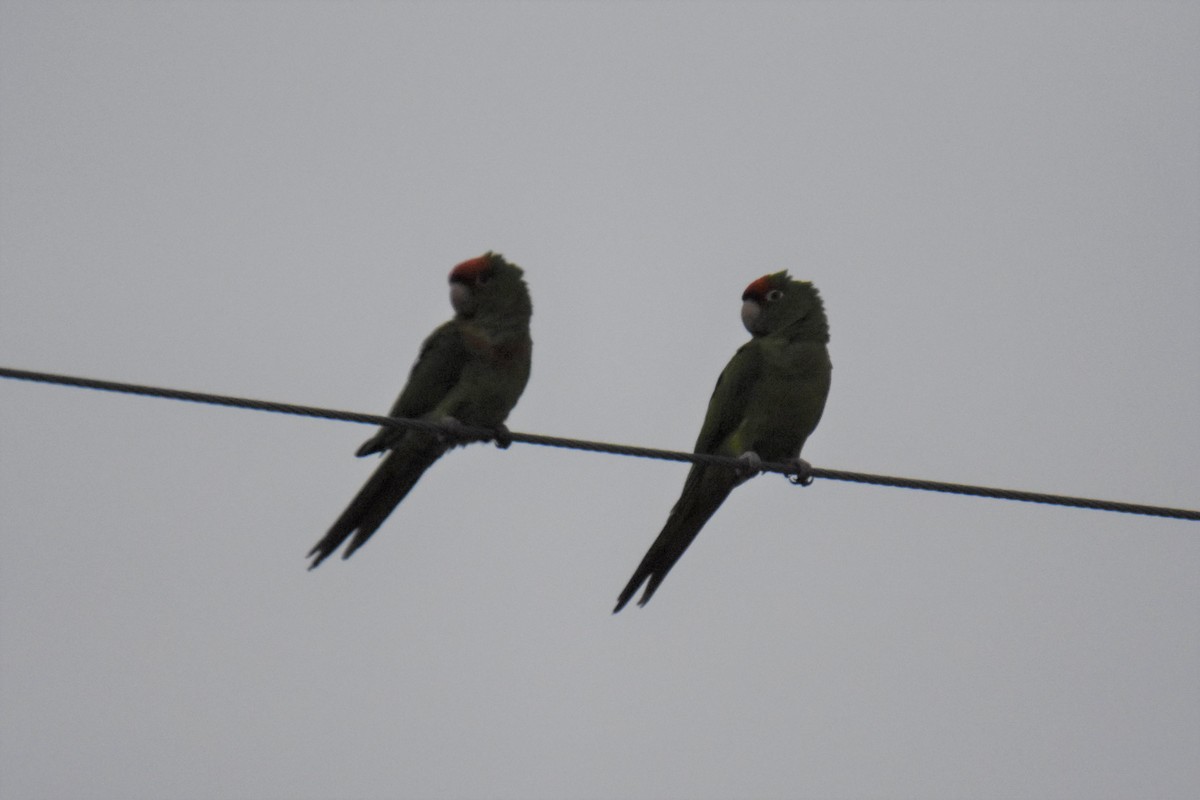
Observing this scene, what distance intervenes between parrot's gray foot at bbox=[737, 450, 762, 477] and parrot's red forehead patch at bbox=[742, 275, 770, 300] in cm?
109

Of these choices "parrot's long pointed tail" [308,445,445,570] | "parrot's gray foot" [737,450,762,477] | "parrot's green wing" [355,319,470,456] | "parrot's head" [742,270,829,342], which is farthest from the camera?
"parrot's head" [742,270,829,342]

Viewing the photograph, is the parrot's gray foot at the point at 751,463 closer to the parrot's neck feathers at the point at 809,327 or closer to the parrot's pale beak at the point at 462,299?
the parrot's neck feathers at the point at 809,327

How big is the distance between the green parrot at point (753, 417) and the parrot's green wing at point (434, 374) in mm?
1307

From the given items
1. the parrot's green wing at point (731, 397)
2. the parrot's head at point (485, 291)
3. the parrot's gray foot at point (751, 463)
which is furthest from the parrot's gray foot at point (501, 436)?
the parrot's gray foot at point (751, 463)


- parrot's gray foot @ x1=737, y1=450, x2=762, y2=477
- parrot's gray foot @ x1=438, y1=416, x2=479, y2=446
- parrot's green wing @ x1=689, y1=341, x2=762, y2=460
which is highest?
parrot's green wing @ x1=689, y1=341, x2=762, y2=460

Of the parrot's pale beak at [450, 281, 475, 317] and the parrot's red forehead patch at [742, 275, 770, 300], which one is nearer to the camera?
the parrot's pale beak at [450, 281, 475, 317]

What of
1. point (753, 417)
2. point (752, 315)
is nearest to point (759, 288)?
point (752, 315)

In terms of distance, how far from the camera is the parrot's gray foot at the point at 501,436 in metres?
6.69

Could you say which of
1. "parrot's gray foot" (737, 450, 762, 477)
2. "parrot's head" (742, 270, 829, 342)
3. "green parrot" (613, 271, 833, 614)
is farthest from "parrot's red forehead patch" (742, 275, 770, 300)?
"parrot's gray foot" (737, 450, 762, 477)

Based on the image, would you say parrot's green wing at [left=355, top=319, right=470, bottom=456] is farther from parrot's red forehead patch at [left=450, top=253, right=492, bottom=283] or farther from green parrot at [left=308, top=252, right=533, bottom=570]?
parrot's red forehead patch at [left=450, top=253, right=492, bottom=283]

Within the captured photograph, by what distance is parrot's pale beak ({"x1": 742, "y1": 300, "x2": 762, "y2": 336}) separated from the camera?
732 centimetres

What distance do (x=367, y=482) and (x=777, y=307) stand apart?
2.39m

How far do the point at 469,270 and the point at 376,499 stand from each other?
132cm

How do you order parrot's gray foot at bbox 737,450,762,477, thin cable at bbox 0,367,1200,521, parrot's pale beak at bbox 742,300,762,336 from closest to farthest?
thin cable at bbox 0,367,1200,521
parrot's gray foot at bbox 737,450,762,477
parrot's pale beak at bbox 742,300,762,336
